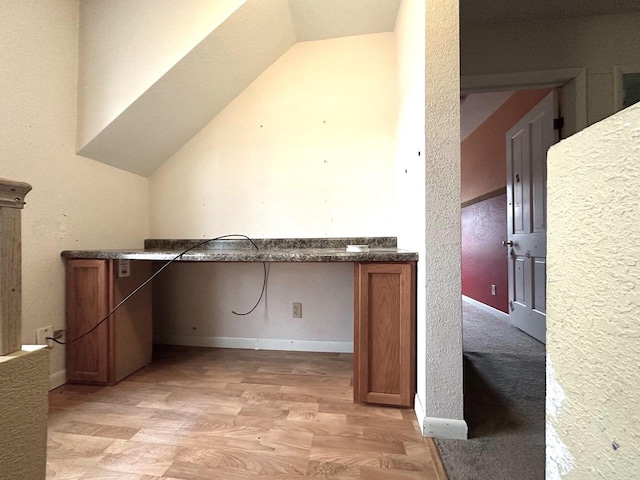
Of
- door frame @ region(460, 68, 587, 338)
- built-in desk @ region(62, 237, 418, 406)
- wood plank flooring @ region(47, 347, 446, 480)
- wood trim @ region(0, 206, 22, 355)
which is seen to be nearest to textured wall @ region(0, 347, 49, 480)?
wood trim @ region(0, 206, 22, 355)

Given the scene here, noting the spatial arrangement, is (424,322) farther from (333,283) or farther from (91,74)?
(91,74)

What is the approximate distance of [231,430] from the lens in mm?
1163

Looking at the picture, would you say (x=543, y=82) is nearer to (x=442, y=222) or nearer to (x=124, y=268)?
(x=442, y=222)

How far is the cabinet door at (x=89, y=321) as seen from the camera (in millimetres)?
1542

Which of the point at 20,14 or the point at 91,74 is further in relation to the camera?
the point at 91,74

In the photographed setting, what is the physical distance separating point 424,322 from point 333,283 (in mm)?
952

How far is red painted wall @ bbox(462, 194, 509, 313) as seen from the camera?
9.97 ft

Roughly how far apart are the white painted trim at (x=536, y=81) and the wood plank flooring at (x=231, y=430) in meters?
2.31

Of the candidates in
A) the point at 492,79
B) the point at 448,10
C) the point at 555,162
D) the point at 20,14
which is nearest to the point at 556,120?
the point at 492,79

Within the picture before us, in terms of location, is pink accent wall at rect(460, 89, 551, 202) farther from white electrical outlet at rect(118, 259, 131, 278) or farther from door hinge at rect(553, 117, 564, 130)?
white electrical outlet at rect(118, 259, 131, 278)

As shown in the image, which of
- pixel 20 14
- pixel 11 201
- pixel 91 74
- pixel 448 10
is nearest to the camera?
pixel 11 201

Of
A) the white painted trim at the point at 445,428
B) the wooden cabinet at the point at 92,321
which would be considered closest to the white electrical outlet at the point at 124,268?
the wooden cabinet at the point at 92,321

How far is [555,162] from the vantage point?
0.44 metres

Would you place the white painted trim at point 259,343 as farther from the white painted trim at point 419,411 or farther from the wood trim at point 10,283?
the wood trim at point 10,283
